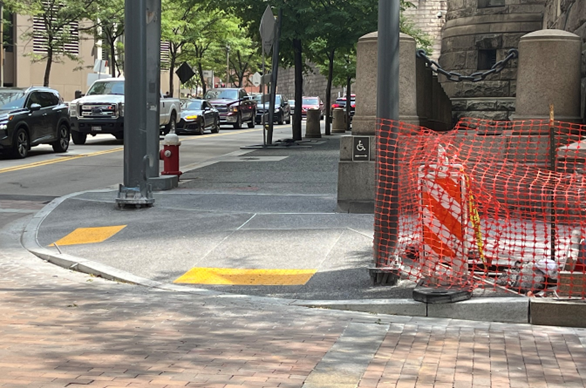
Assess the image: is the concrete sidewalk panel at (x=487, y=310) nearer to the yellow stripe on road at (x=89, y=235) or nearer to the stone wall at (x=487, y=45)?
the yellow stripe on road at (x=89, y=235)

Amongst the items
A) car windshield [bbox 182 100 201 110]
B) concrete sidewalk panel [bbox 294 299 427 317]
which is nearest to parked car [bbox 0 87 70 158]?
car windshield [bbox 182 100 201 110]

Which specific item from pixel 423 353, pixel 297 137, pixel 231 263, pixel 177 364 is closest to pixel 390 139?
pixel 231 263

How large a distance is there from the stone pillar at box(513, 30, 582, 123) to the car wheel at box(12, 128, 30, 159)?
14438mm

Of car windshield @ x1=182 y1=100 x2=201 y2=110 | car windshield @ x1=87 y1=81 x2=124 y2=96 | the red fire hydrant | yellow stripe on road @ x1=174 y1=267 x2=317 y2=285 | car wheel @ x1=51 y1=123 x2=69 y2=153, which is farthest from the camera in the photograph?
car windshield @ x1=182 y1=100 x2=201 y2=110

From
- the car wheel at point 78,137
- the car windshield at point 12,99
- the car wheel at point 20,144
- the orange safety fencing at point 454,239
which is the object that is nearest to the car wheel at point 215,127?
the car wheel at point 78,137

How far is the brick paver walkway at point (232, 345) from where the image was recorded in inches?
230

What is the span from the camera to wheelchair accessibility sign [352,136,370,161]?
12.2m

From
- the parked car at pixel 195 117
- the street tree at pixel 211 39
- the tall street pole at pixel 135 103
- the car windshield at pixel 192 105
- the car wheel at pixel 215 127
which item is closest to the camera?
the tall street pole at pixel 135 103

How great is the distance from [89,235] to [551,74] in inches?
247

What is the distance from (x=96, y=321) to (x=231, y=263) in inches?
103

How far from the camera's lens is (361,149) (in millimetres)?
12297

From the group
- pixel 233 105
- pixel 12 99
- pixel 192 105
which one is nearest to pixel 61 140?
pixel 12 99

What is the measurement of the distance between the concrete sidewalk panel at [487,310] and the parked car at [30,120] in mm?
16902

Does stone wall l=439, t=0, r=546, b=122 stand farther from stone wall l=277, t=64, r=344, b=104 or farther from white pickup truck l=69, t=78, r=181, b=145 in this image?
stone wall l=277, t=64, r=344, b=104
